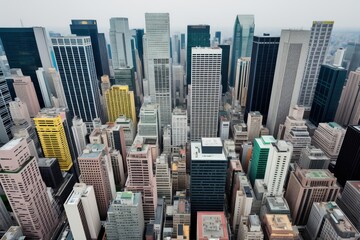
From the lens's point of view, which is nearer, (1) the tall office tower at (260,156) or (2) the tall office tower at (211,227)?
(2) the tall office tower at (211,227)

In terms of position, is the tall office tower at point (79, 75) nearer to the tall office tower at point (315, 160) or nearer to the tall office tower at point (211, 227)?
the tall office tower at point (211, 227)

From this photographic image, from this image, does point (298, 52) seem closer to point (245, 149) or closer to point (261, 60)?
point (261, 60)

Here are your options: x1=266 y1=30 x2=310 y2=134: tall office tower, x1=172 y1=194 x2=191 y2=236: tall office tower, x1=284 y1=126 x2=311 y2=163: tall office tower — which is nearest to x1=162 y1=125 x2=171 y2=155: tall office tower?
x1=172 y1=194 x2=191 y2=236: tall office tower

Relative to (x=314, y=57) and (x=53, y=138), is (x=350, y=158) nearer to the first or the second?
(x=314, y=57)

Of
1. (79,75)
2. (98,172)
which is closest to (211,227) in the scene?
(98,172)

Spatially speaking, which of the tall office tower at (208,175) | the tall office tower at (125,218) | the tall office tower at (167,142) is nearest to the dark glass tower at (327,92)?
the tall office tower at (208,175)

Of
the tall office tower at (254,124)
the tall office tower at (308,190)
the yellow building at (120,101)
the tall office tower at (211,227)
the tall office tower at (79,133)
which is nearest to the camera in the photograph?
the tall office tower at (211,227)

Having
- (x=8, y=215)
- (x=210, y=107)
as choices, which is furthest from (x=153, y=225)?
(x=210, y=107)
